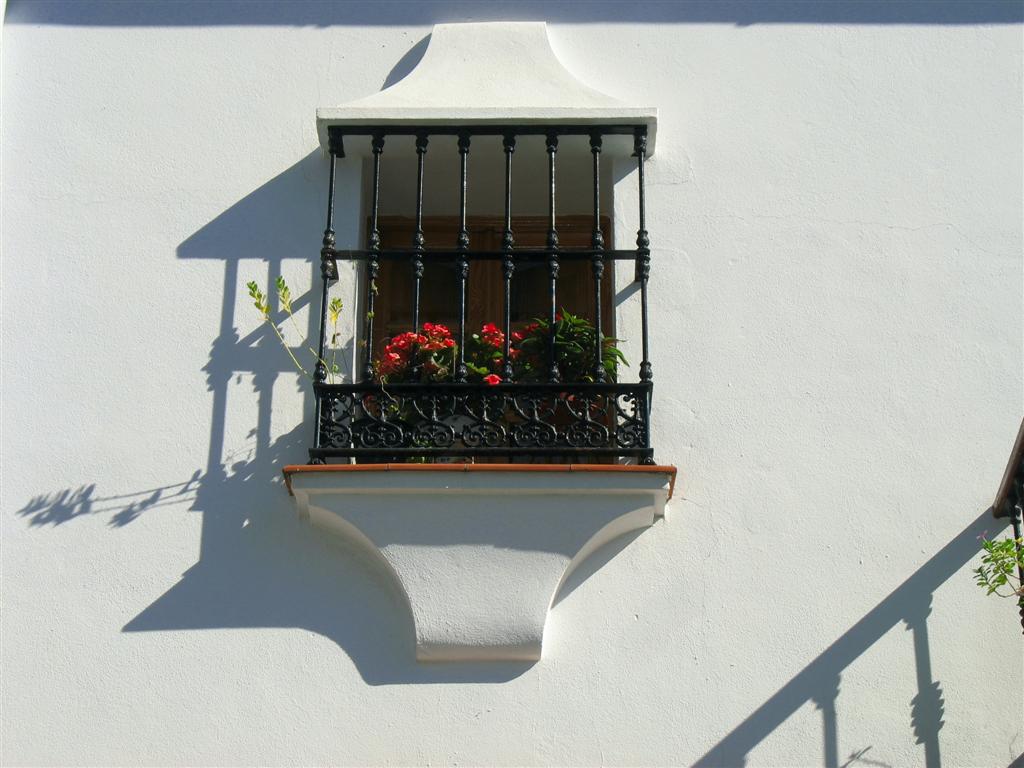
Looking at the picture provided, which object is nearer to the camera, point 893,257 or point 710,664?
point 710,664

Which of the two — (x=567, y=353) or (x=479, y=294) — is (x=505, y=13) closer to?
(x=479, y=294)

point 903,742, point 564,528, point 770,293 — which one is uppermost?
point 770,293

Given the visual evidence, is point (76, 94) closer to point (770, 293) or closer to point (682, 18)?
point (682, 18)

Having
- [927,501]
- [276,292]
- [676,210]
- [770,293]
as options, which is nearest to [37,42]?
[276,292]

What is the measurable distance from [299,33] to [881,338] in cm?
268

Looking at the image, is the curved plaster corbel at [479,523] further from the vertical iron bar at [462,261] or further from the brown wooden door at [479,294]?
the brown wooden door at [479,294]

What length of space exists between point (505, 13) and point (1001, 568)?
3093 millimetres

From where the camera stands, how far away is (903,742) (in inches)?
199

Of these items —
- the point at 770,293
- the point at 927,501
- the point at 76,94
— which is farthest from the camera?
the point at 76,94

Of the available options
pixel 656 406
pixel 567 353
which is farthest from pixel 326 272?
pixel 656 406

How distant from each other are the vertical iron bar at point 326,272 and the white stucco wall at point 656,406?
0.34ft

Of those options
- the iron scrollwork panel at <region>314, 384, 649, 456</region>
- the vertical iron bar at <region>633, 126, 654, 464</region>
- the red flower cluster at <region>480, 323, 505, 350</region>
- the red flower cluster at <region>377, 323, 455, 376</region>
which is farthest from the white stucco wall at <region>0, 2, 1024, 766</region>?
the red flower cluster at <region>480, 323, 505, 350</region>

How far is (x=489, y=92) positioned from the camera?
6.12 metres

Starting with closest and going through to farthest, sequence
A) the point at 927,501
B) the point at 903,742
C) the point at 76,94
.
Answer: the point at 903,742 < the point at 927,501 < the point at 76,94
